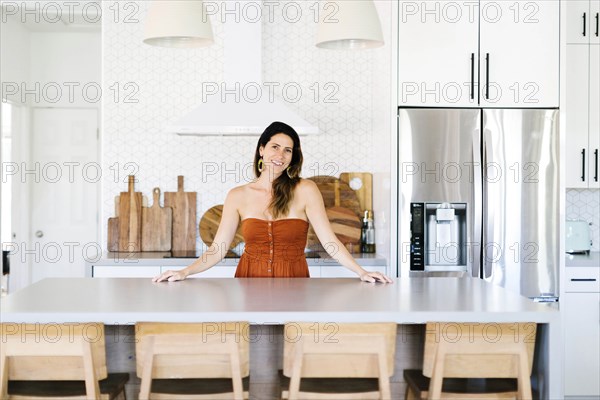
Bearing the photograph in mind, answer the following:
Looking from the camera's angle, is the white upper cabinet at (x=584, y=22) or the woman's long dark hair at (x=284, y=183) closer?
the woman's long dark hair at (x=284, y=183)

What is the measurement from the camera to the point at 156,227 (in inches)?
197

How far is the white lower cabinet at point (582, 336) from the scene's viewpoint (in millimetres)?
4395

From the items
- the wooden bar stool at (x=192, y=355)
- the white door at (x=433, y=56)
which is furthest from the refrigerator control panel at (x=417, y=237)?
the wooden bar stool at (x=192, y=355)

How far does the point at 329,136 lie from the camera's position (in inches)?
201

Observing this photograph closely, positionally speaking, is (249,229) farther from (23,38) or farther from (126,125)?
(23,38)

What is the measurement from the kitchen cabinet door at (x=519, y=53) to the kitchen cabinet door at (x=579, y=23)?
0.52 meters

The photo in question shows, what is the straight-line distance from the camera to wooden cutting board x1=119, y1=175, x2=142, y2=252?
16.3 feet

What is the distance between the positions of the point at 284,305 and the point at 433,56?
2.23m

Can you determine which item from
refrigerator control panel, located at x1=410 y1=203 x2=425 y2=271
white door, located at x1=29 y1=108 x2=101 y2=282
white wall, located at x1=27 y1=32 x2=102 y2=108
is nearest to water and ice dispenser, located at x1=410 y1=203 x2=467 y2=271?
refrigerator control panel, located at x1=410 y1=203 x2=425 y2=271

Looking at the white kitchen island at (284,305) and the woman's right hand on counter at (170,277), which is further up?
the woman's right hand on counter at (170,277)

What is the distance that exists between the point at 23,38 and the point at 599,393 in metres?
5.11

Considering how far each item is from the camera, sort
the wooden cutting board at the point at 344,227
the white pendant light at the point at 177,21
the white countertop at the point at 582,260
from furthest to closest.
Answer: the wooden cutting board at the point at 344,227 < the white countertop at the point at 582,260 < the white pendant light at the point at 177,21

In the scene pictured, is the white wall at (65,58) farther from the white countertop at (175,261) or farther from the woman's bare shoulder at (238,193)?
the woman's bare shoulder at (238,193)

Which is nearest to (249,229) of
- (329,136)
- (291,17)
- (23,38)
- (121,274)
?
(121,274)
